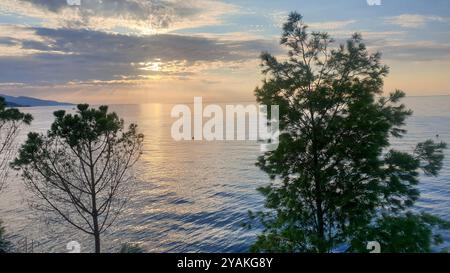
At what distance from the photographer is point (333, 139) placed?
42.7ft

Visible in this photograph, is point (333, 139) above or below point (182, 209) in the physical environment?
above

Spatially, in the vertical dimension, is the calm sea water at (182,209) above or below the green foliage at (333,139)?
below

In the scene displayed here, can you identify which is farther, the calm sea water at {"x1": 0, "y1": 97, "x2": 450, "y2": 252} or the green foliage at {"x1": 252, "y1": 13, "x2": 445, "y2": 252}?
the calm sea water at {"x1": 0, "y1": 97, "x2": 450, "y2": 252}

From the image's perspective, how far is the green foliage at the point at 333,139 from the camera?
12664 millimetres


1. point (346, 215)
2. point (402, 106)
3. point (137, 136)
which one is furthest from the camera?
point (137, 136)

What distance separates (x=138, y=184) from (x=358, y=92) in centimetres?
5026

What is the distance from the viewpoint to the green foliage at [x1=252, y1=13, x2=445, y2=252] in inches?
499

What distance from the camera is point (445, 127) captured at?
99812 millimetres

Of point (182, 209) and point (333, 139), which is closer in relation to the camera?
point (333, 139)

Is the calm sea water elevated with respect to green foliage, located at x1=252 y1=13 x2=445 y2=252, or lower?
lower

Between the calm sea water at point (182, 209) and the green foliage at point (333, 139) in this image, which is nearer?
the green foliage at point (333, 139)

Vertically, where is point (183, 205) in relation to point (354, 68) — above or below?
below
